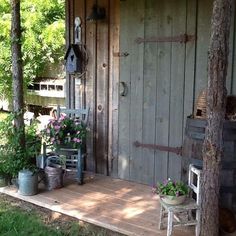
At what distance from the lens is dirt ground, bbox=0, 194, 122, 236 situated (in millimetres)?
3325


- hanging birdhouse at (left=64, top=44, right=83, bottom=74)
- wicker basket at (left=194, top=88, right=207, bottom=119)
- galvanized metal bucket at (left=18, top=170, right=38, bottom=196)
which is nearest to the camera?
wicker basket at (left=194, top=88, right=207, bottom=119)

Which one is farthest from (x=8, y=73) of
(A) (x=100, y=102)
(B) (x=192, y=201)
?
(B) (x=192, y=201)

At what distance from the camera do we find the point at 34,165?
4258 millimetres

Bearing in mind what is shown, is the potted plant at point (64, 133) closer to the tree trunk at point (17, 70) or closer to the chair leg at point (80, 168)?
the chair leg at point (80, 168)

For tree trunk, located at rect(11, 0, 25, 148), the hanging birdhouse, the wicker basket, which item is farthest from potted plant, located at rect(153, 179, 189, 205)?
the hanging birdhouse

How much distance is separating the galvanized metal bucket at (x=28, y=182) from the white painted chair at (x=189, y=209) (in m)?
1.32

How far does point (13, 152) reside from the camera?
4.23 meters

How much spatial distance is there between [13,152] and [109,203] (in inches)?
44.7

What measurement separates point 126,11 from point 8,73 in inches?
169

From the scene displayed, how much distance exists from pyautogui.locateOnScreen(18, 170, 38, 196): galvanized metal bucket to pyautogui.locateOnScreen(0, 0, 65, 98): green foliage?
3.87 metres

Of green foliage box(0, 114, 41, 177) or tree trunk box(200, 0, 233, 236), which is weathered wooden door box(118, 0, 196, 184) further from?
tree trunk box(200, 0, 233, 236)

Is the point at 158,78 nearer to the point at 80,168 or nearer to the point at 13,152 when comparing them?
the point at 80,168

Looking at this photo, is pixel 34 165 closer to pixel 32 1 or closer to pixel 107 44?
pixel 107 44

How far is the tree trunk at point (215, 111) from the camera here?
2.56m
